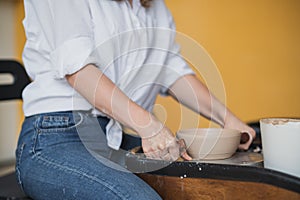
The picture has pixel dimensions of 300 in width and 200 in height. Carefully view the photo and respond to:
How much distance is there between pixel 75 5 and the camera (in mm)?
943

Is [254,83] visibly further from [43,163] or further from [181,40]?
[43,163]

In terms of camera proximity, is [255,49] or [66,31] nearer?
[66,31]

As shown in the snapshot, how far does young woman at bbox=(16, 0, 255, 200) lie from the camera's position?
2.73 ft

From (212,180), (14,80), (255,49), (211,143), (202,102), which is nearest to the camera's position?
(212,180)

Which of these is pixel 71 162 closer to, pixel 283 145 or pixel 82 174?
pixel 82 174

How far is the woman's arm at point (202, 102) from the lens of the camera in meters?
1.08

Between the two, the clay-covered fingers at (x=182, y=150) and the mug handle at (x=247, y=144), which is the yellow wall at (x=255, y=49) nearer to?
the mug handle at (x=247, y=144)

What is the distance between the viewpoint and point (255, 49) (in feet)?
8.13

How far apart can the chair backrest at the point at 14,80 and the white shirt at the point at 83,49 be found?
35 centimetres

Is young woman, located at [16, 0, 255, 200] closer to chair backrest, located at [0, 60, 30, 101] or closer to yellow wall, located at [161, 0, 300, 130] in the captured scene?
chair backrest, located at [0, 60, 30, 101]

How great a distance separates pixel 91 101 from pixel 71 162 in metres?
0.12

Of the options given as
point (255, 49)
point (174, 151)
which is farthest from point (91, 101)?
point (255, 49)

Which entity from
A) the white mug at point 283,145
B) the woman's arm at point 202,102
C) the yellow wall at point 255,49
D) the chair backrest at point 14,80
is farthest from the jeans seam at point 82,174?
the yellow wall at point 255,49

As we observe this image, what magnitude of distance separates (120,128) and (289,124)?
1.21 feet
